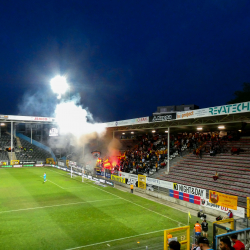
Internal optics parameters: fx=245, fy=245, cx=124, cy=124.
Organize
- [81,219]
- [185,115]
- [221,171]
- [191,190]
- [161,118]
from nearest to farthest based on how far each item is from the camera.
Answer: [81,219]
[191,190]
[221,171]
[185,115]
[161,118]

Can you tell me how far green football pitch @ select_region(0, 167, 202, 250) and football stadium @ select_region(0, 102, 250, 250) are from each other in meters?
0.05

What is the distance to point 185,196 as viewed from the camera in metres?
19.5

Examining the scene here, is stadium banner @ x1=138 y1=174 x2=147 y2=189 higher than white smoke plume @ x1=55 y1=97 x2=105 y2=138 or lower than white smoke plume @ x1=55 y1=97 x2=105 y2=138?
lower

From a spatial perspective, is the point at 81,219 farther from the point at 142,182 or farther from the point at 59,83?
the point at 59,83

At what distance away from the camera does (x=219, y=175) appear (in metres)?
21.4

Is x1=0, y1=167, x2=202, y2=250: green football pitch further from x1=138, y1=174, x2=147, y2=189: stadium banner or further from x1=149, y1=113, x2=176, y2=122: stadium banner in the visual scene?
x1=149, y1=113, x2=176, y2=122: stadium banner

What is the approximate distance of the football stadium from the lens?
12.5 m

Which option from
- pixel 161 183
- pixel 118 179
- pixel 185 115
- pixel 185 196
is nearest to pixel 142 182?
pixel 161 183

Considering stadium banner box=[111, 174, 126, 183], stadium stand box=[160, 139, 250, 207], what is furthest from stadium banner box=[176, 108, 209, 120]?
stadium banner box=[111, 174, 126, 183]

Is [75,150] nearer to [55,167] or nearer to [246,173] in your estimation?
[55,167]

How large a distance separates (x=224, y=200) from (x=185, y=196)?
3.61m

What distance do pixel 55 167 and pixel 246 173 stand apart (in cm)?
3335

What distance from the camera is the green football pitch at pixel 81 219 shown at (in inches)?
484

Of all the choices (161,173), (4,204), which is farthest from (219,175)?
(4,204)
